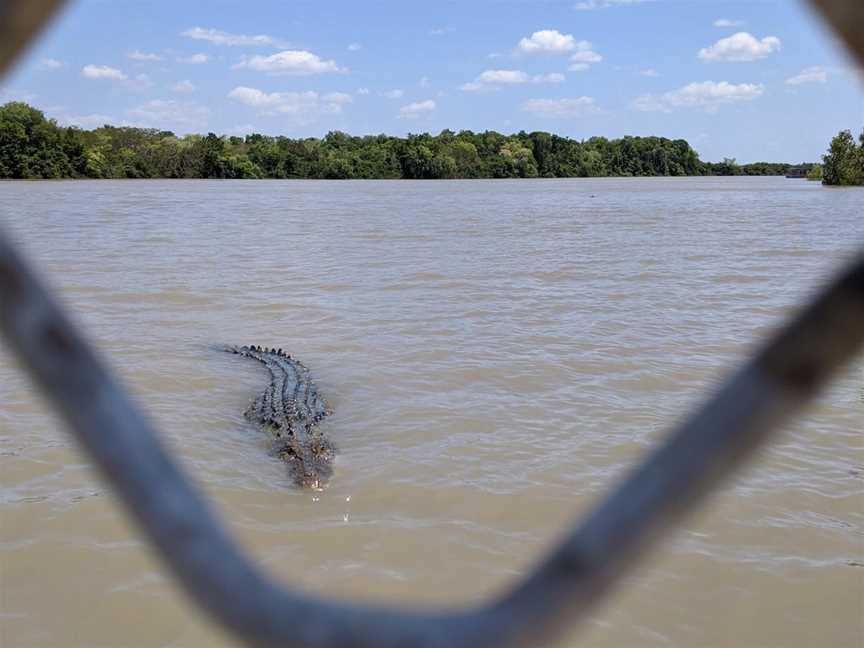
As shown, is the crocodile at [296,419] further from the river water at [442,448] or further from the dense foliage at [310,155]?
the dense foliage at [310,155]

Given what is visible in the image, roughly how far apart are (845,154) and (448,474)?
169 ft

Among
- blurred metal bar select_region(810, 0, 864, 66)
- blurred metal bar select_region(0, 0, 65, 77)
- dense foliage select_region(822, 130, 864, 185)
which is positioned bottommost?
blurred metal bar select_region(810, 0, 864, 66)

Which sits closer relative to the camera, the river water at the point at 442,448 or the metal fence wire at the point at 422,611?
the metal fence wire at the point at 422,611

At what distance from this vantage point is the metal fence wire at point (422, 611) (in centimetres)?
45

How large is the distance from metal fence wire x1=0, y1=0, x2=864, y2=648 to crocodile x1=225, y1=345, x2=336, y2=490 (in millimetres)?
3937

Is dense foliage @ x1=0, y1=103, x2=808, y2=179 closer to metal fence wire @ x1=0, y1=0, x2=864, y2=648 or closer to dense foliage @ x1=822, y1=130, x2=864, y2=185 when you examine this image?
dense foliage @ x1=822, y1=130, x2=864, y2=185

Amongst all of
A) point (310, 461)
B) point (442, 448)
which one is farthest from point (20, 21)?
point (442, 448)

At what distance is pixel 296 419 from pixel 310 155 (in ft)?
234

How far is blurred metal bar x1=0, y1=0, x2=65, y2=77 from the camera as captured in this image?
1.66ft

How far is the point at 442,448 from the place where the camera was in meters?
5.14

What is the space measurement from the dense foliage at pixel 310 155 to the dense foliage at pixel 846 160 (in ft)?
117

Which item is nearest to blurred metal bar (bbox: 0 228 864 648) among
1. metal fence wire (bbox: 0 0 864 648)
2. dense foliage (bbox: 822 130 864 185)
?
metal fence wire (bbox: 0 0 864 648)

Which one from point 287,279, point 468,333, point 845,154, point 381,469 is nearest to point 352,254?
point 287,279

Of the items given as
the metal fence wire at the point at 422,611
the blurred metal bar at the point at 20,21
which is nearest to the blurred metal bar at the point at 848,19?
the metal fence wire at the point at 422,611
